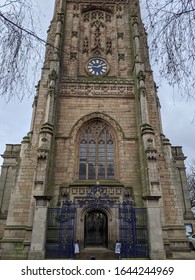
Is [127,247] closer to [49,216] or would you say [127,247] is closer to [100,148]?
[49,216]

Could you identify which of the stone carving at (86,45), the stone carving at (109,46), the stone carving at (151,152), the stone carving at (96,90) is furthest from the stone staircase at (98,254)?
the stone carving at (86,45)

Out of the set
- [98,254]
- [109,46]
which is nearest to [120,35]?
[109,46]

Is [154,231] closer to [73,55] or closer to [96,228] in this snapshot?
[96,228]

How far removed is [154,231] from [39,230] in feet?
17.6

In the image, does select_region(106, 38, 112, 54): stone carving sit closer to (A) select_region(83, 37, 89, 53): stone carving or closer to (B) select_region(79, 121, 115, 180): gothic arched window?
(A) select_region(83, 37, 89, 53): stone carving

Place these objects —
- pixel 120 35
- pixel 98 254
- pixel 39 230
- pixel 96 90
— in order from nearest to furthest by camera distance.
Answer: pixel 39 230
pixel 98 254
pixel 96 90
pixel 120 35

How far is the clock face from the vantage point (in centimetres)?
1831

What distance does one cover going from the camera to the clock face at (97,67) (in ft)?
60.1

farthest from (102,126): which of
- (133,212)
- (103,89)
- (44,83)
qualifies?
(133,212)

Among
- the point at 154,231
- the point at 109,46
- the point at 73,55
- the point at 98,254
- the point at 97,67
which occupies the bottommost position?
the point at 98,254

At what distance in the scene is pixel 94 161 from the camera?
1449 cm

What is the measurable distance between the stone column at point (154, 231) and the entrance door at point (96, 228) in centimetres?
318

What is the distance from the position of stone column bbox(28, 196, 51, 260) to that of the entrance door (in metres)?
3.16

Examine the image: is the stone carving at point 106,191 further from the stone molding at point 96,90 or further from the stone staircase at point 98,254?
the stone molding at point 96,90
